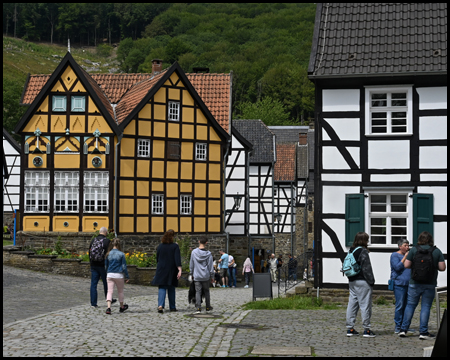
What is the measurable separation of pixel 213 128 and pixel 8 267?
11799mm

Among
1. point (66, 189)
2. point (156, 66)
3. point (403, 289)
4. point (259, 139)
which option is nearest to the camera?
point (403, 289)

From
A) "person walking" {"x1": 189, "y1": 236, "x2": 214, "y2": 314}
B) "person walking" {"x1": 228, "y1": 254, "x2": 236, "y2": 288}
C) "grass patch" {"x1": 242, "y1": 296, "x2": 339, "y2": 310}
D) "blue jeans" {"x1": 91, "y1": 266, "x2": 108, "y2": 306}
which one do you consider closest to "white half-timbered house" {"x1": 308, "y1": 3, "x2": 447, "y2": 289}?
"grass patch" {"x1": 242, "y1": 296, "x2": 339, "y2": 310}

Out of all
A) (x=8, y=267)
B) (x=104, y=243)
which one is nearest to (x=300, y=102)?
(x=8, y=267)

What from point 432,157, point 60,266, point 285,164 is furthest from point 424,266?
point 285,164

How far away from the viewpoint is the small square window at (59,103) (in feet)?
100

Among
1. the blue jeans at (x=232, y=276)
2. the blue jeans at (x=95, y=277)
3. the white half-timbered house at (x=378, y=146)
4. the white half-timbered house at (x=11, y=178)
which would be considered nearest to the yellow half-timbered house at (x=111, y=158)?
the blue jeans at (x=232, y=276)

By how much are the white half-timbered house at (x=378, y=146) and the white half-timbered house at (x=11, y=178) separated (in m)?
28.6

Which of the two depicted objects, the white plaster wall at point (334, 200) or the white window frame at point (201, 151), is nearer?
the white plaster wall at point (334, 200)

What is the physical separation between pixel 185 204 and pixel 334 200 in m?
14.9

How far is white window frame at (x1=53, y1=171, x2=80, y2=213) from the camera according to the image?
30.2 m

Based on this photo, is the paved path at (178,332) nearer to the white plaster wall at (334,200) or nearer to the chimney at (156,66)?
the white plaster wall at (334,200)

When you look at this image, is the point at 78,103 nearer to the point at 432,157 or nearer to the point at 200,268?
the point at 432,157

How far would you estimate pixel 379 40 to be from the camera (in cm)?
1875

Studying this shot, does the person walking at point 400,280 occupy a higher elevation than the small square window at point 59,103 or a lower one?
lower
